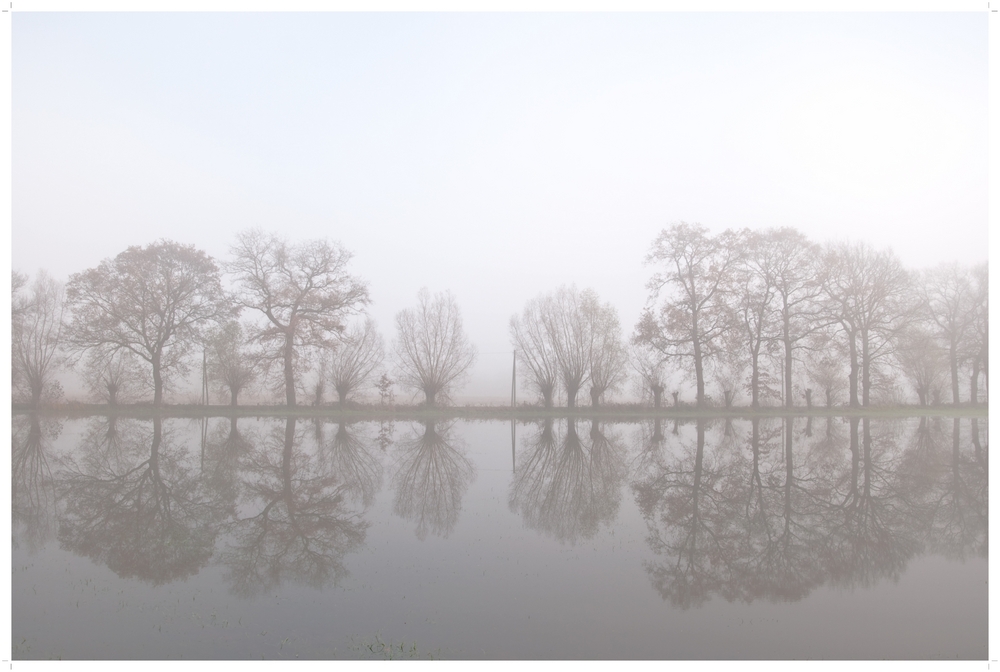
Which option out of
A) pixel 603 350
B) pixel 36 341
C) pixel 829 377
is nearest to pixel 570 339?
pixel 603 350

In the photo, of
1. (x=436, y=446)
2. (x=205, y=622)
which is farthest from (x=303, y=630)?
(x=436, y=446)

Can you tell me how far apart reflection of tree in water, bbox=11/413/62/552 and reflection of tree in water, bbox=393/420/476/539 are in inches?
186

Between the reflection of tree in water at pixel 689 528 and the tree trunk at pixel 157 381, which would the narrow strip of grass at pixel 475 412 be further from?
the reflection of tree in water at pixel 689 528

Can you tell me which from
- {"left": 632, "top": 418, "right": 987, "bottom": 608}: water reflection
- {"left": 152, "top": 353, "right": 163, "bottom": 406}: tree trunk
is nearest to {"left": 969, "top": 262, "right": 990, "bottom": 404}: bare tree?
{"left": 632, "top": 418, "right": 987, "bottom": 608}: water reflection

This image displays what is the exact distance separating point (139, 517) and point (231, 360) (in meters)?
23.3

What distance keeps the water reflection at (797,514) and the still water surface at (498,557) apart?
0.05 m

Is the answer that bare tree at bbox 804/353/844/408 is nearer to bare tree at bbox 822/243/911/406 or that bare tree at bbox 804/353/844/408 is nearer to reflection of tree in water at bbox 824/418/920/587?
bare tree at bbox 822/243/911/406

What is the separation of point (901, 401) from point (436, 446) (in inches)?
1120

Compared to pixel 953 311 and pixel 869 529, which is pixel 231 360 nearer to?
pixel 869 529

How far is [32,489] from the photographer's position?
10000 millimetres

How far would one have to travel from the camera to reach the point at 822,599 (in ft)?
18.0

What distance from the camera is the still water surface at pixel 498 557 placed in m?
4.69

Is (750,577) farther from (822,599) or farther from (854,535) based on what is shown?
(854,535)

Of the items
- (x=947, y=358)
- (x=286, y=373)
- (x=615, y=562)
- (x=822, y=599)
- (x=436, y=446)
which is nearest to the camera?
(x=822, y=599)
